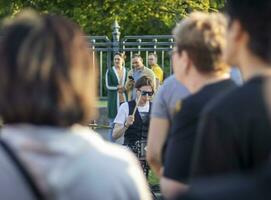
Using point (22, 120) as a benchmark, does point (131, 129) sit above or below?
below

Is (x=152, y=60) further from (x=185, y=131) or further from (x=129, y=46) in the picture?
(x=185, y=131)

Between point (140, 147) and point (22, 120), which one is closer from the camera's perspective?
point (22, 120)

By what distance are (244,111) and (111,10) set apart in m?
29.8

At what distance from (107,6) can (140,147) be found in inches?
920

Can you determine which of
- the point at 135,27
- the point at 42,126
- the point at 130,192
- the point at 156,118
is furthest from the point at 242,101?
the point at 135,27

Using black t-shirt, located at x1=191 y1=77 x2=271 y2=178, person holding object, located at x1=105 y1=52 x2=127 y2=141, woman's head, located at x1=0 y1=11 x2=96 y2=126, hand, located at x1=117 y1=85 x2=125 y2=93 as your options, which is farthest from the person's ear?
person holding object, located at x1=105 y1=52 x2=127 y2=141

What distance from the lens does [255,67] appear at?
2.45 meters

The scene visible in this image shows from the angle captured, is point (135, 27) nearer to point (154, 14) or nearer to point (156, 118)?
point (154, 14)

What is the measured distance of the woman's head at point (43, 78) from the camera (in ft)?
7.30

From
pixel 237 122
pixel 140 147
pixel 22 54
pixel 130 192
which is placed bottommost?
pixel 140 147

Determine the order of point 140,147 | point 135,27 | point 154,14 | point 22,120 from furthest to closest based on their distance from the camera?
point 135,27
point 154,14
point 140,147
point 22,120

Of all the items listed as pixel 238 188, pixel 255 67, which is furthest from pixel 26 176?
pixel 238 188

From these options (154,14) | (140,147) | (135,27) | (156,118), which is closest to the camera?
(156,118)

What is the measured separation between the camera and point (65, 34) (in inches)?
92.0
